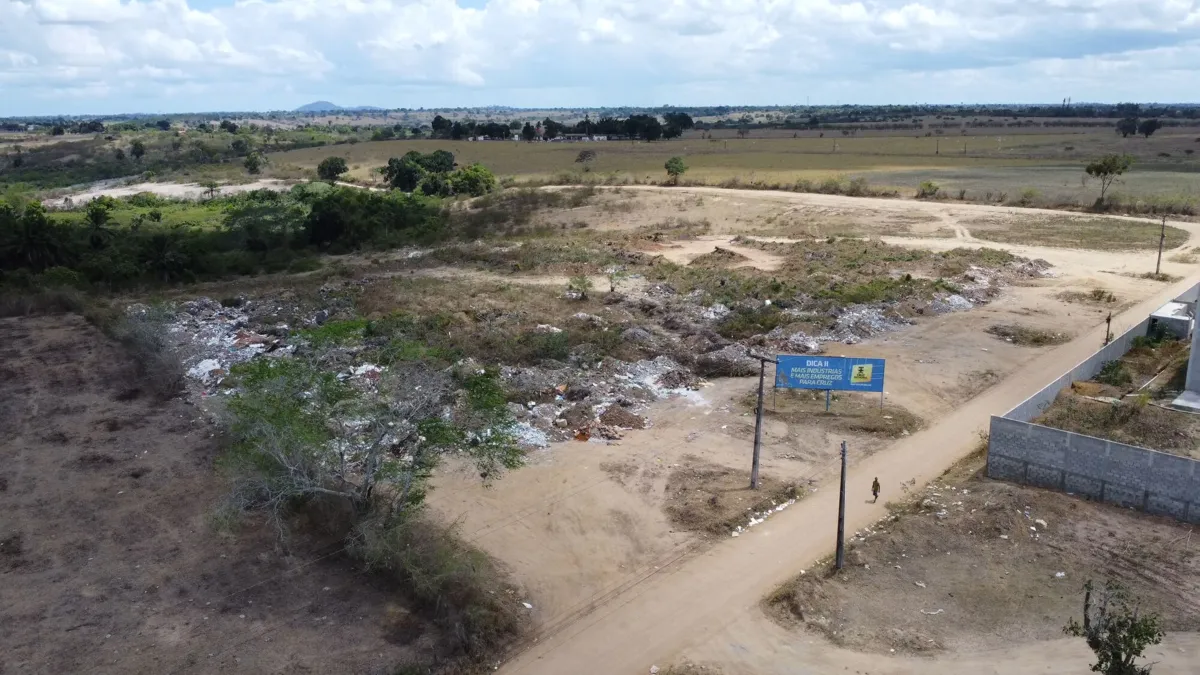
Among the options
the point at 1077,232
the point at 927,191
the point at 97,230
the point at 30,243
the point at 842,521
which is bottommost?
the point at 842,521

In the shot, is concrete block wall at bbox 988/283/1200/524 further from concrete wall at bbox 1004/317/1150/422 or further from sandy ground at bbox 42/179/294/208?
sandy ground at bbox 42/179/294/208

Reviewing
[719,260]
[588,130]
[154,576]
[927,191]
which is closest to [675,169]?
[927,191]

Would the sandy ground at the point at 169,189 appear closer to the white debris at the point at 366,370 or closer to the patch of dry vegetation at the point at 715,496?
the white debris at the point at 366,370

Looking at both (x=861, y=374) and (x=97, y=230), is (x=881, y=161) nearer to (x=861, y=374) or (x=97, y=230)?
(x=97, y=230)

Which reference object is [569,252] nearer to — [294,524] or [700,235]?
[700,235]

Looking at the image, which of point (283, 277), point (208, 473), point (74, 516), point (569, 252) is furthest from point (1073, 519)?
point (283, 277)

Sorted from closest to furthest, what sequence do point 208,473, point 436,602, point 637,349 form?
point 436,602
point 208,473
point 637,349

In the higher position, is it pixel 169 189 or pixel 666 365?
pixel 169 189
